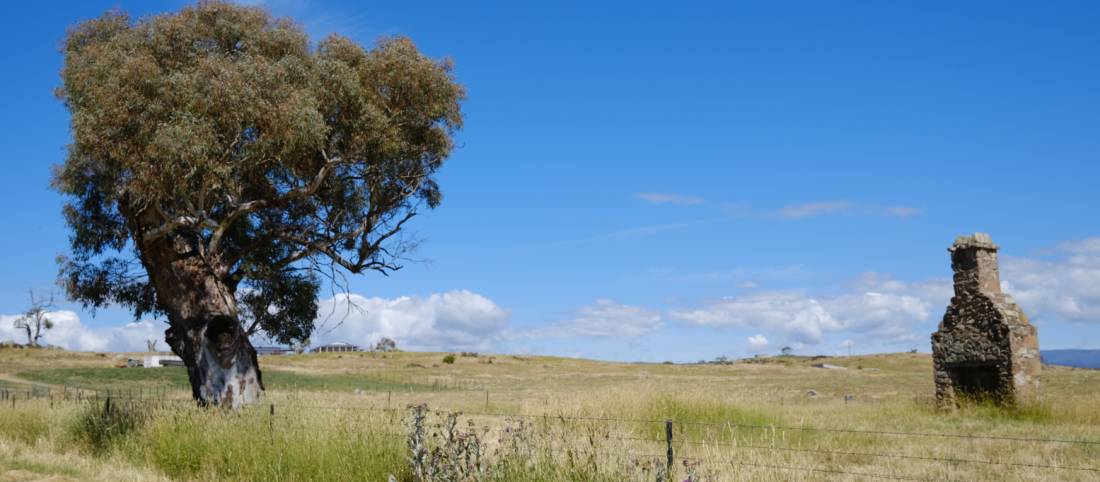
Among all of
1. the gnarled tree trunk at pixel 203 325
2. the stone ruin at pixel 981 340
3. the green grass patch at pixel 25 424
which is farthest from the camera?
the stone ruin at pixel 981 340

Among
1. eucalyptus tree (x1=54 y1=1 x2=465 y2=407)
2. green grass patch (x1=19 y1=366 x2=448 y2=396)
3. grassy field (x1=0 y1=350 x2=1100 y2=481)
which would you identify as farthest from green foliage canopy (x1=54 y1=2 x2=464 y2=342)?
green grass patch (x1=19 y1=366 x2=448 y2=396)

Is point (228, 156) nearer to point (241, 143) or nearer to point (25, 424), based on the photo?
point (241, 143)

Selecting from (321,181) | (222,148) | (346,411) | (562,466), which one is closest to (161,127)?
(222,148)

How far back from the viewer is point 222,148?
684 inches

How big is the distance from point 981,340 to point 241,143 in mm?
20033

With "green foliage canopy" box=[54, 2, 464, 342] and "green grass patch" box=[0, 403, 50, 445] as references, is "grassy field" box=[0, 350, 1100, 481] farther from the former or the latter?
"green foliage canopy" box=[54, 2, 464, 342]

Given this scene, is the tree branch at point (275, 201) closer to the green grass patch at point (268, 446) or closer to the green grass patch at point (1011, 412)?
the green grass patch at point (268, 446)

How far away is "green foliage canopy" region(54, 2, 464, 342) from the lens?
17.0 m

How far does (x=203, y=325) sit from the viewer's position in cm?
1767

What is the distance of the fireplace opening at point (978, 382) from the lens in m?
24.1

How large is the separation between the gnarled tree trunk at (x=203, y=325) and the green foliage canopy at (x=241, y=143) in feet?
0.58

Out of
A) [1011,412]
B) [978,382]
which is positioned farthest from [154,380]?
[1011,412]

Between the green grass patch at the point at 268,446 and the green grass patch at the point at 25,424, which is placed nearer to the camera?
the green grass patch at the point at 268,446

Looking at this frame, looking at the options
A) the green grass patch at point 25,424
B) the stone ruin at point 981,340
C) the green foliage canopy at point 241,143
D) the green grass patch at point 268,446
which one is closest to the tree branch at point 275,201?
the green foliage canopy at point 241,143
